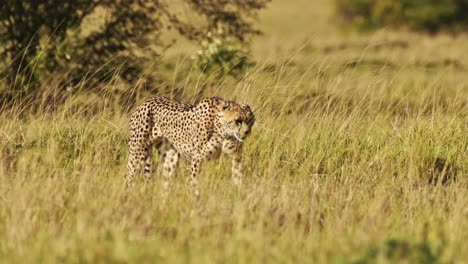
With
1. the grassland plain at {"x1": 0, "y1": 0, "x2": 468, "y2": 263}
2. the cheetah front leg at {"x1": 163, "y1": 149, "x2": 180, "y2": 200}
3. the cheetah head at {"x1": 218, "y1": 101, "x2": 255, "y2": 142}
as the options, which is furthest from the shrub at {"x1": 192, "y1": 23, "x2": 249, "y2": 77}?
the cheetah head at {"x1": 218, "y1": 101, "x2": 255, "y2": 142}

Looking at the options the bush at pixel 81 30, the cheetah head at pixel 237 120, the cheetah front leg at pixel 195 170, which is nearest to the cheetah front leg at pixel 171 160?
the cheetah front leg at pixel 195 170

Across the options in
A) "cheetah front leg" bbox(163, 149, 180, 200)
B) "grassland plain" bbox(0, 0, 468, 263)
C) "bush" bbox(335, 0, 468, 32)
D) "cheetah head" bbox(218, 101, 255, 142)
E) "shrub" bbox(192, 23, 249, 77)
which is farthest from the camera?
"bush" bbox(335, 0, 468, 32)

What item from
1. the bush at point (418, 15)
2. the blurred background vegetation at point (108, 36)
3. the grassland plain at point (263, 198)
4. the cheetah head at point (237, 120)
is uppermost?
the bush at point (418, 15)

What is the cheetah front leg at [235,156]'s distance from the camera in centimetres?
572

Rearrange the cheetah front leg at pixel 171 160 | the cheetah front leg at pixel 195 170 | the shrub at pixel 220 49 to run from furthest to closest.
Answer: the shrub at pixel 220 49 → the cheetah front leg at pixel 171 160 → the cheetah front leg at pixel 195 170

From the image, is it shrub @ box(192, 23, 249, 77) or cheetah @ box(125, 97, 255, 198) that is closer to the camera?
cheetah @ box(125, 97, 255, 198)

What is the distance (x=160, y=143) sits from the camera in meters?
6.54

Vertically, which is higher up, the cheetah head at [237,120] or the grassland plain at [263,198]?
the cheetah head at [237,120]

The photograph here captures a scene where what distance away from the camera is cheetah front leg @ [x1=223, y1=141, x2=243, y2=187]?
5.72 metres

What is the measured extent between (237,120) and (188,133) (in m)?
0.56

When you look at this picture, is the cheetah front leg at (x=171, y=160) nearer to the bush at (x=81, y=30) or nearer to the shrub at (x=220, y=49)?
the bush at (x=81, y=30)

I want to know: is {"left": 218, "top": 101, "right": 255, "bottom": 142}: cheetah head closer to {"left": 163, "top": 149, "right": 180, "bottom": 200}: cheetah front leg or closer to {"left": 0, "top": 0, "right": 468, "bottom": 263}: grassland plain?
{"left": 0, "top": 0, "right": 468, "bottom": 263}: grassland plain

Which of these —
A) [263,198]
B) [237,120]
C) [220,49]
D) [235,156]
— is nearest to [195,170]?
[235,156]

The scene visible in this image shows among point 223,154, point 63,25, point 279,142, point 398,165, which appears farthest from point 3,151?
point 63,25
